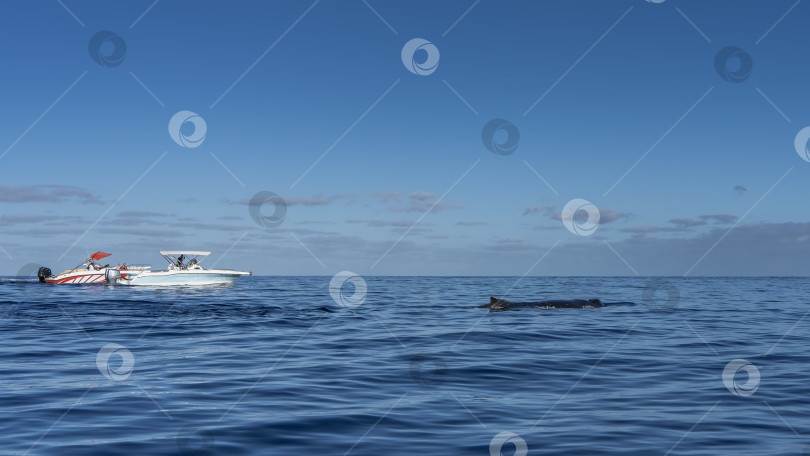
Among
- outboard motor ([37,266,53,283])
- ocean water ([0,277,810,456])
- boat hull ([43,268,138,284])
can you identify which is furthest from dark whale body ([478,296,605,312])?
outboard motor ([37,266,53,283])

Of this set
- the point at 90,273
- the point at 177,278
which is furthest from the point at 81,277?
the point at 177,278

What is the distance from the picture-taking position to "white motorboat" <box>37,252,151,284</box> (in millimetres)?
68444

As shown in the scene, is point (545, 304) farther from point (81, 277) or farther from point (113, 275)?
point (81, 277)

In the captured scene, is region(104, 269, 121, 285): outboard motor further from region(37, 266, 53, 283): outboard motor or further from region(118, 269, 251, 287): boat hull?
region(37, 266, 53, 283): outboard motor

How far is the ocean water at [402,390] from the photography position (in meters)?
9.52

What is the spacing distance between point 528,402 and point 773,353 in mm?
11251

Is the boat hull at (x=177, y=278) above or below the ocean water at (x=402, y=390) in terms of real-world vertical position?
above

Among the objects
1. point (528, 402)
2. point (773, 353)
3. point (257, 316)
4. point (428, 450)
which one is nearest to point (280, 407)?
point (428, 450)

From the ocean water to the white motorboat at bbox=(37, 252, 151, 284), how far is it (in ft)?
143

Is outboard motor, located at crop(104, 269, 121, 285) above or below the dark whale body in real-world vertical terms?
above

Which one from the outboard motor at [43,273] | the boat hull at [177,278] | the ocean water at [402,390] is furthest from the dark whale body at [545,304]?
the outboard motor at [43,273]

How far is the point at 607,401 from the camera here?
1232cm

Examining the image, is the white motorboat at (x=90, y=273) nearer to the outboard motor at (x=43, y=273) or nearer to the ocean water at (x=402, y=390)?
the outboard motor at (x=43, y=273)

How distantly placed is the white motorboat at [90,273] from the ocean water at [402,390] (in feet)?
143
